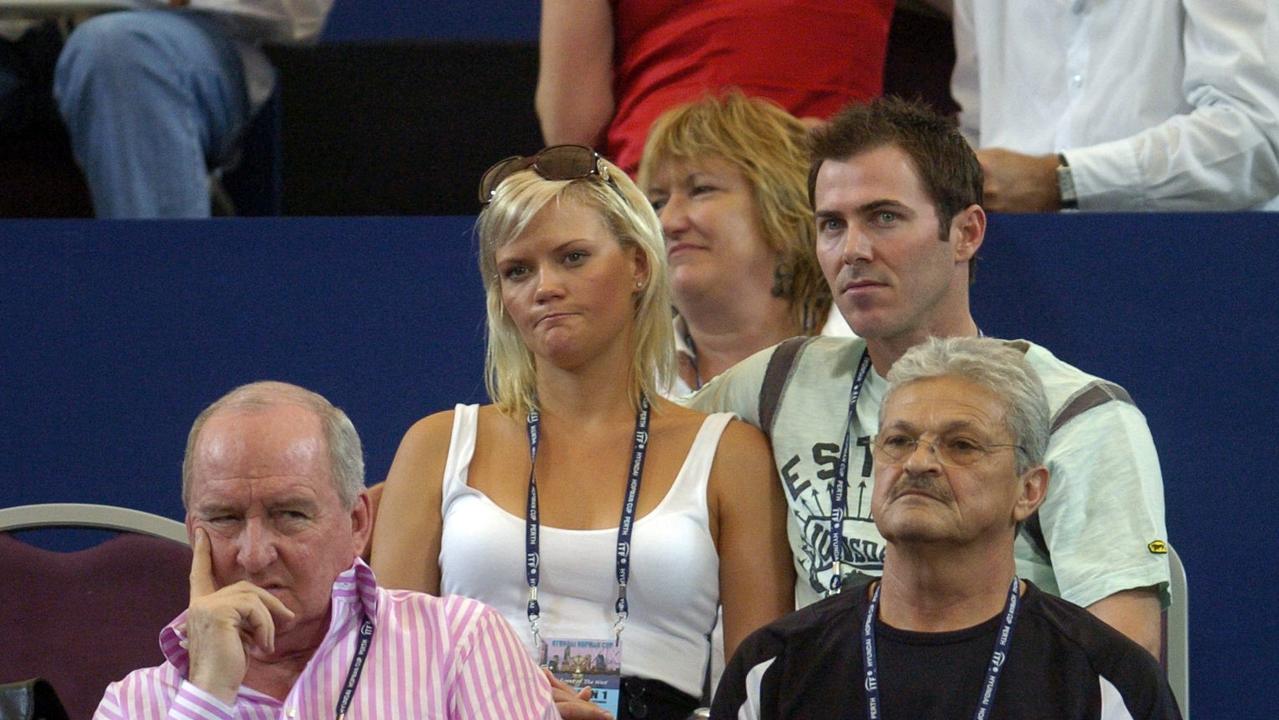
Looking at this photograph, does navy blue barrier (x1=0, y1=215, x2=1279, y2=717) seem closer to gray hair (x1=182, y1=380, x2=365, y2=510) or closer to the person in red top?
the person in red top

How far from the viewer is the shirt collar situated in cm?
194

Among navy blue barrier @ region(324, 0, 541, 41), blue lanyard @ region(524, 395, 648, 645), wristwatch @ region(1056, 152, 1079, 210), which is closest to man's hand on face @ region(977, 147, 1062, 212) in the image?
wristwatch @ region(1056, 152, 1079, 210)

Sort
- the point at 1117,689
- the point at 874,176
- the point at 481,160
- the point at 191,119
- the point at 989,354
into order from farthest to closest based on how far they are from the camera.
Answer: the point at 481,160 → the point at 191,119 → the point at 874,176 → the point at 989,354 → the point at 1117,689

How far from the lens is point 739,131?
2809mm

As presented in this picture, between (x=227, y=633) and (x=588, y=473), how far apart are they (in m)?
0.64

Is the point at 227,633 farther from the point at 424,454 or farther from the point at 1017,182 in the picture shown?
the point at 1017,182

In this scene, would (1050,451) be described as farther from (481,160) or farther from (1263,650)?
(481,160)

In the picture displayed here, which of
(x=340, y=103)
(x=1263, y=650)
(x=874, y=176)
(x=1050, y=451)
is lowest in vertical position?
(x=1263, y=650)

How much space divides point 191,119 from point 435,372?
77 centimetres

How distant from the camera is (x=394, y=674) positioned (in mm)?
1987

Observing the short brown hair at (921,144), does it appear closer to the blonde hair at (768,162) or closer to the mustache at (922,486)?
the blonde hair at (768,162)

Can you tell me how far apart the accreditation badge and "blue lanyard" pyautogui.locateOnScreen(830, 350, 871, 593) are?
0.28 m

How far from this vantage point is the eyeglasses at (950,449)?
6.43 ft

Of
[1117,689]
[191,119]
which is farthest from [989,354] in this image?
[191,119]
